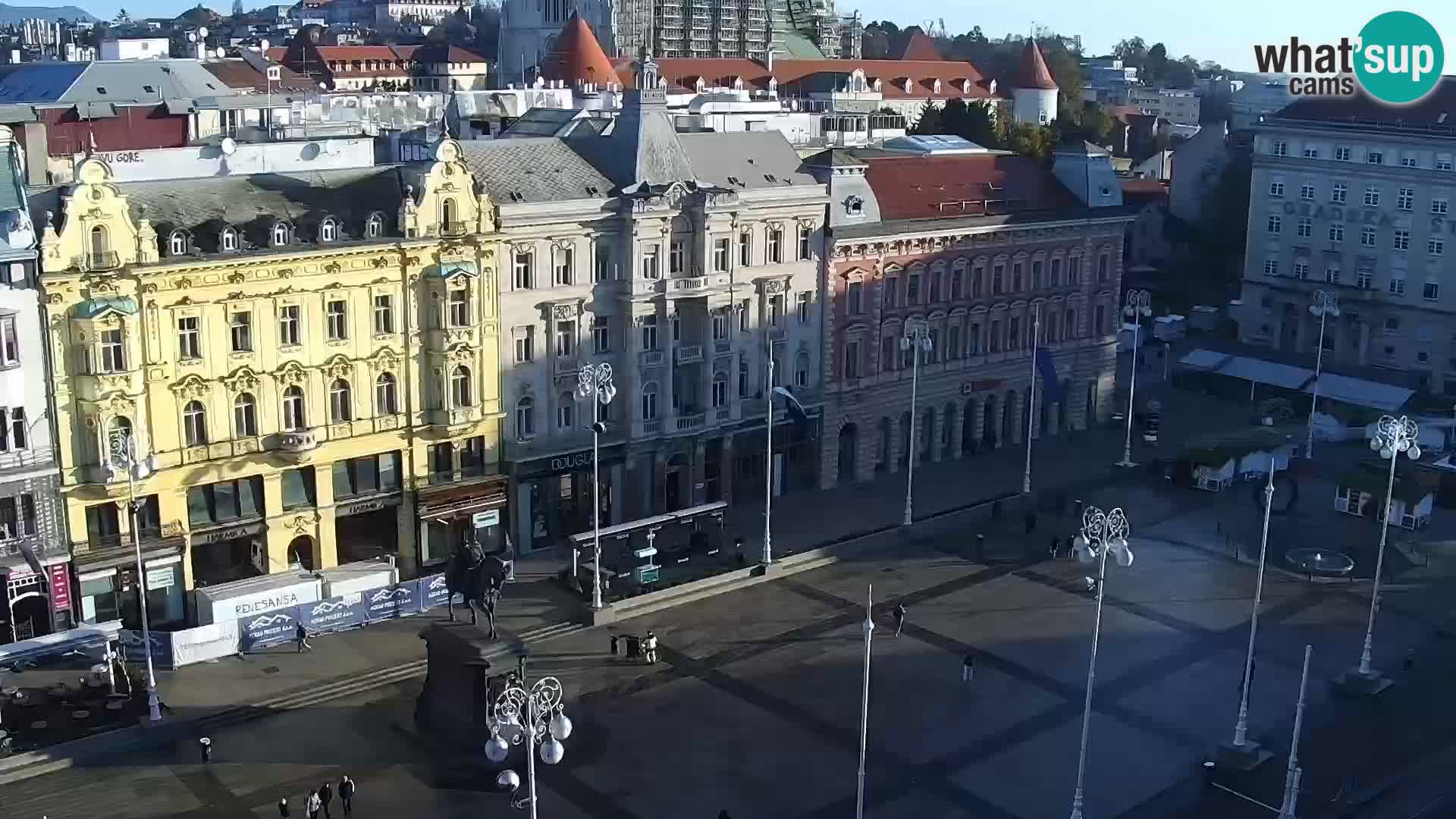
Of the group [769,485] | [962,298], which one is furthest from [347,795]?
[962,298]

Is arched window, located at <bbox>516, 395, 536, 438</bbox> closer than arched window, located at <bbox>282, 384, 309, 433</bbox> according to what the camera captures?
No

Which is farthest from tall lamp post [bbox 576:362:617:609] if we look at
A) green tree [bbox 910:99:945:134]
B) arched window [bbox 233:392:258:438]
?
green tree [bbox 910:99:945:134]

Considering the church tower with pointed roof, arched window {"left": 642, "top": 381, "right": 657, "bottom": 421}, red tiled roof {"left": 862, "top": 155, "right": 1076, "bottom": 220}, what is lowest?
arched window {"left": 642, "top": 381, "right": 657, "bottom": 421}

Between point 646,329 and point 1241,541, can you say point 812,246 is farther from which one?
point 1241,541

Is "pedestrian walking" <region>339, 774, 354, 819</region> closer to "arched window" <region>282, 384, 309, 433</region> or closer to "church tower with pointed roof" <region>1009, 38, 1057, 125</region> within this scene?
"arched window" <region>282, 384, 309, 433</region>

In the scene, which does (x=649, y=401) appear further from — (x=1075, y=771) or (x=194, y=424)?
(x=1075, y=771)

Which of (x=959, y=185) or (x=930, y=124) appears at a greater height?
(x=930, y=124)

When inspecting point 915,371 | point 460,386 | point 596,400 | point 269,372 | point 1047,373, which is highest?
point 269,372

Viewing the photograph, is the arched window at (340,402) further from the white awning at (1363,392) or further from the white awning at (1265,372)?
the white awning at (1363,392)
